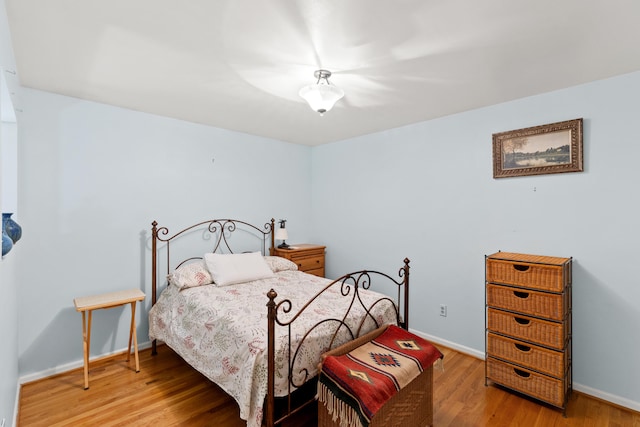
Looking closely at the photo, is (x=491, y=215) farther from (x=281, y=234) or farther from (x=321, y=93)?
(x=281, y=234)

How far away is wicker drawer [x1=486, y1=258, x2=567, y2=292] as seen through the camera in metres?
2.29

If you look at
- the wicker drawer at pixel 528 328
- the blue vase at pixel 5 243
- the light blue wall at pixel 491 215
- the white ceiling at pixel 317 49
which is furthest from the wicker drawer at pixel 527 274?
the blue vase at pixel 5 243

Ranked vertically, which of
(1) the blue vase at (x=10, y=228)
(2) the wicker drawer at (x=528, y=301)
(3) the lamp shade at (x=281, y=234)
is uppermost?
(1) the blue vase at (x=10, y=228)

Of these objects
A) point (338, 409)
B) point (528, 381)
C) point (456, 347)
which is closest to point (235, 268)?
point (338, 409)

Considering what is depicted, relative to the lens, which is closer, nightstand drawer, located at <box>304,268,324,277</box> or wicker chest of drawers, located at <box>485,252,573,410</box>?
wicker chest of drawers, located at <box>485,252,573,410</box>

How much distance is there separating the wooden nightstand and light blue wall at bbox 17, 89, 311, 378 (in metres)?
0.91

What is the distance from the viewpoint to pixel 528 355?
7.95 ft

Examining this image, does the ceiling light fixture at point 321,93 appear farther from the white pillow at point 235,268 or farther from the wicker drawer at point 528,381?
the wicker drawer at point 528,381

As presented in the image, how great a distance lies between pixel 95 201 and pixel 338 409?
109 inches

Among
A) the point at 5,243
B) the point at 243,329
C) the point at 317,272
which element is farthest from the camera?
the point at 317,272

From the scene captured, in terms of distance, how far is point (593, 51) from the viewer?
6.48 feet

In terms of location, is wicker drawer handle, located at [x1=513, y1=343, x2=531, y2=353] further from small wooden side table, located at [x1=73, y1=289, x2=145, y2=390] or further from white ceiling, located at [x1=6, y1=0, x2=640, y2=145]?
small wooden side table, located at [x1=73, y1=289, x2=145, y2=390]

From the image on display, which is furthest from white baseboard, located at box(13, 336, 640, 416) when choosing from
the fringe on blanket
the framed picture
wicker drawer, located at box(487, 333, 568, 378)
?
the fringe on blanket

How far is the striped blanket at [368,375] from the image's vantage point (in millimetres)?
1601
